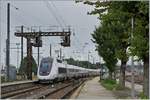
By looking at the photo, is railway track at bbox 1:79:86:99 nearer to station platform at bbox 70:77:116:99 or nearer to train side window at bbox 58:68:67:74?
station platform at bbox 70:77:116:99

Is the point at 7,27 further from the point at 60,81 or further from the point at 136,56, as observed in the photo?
the point at 136,56

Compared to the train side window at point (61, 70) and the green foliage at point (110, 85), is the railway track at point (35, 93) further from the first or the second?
the train side window at point (61, 70)

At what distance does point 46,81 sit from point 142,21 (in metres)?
38.3

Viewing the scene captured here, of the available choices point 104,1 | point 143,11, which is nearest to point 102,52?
point 104,1

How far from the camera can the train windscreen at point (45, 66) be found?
60.5 meters

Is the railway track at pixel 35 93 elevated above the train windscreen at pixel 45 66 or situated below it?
below

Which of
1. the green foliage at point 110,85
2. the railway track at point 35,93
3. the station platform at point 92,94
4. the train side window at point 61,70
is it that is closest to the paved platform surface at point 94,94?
the station platform at point 92,94

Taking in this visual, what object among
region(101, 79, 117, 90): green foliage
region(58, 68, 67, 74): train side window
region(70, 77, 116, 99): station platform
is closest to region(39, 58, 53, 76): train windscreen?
region(58, 68, 67, 74): train side window

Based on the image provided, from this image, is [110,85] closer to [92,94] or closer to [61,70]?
[61,70]

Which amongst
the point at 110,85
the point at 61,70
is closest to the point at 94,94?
the point at 110,85

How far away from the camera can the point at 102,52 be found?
6209 cm

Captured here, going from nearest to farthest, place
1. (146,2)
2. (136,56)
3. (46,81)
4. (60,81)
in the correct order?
1. (146,2)
2. (136,56)
3. (46,81)
4. (60,81)

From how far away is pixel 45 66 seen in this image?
200 ft

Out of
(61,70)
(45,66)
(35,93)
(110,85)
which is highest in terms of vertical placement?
(45,66)
